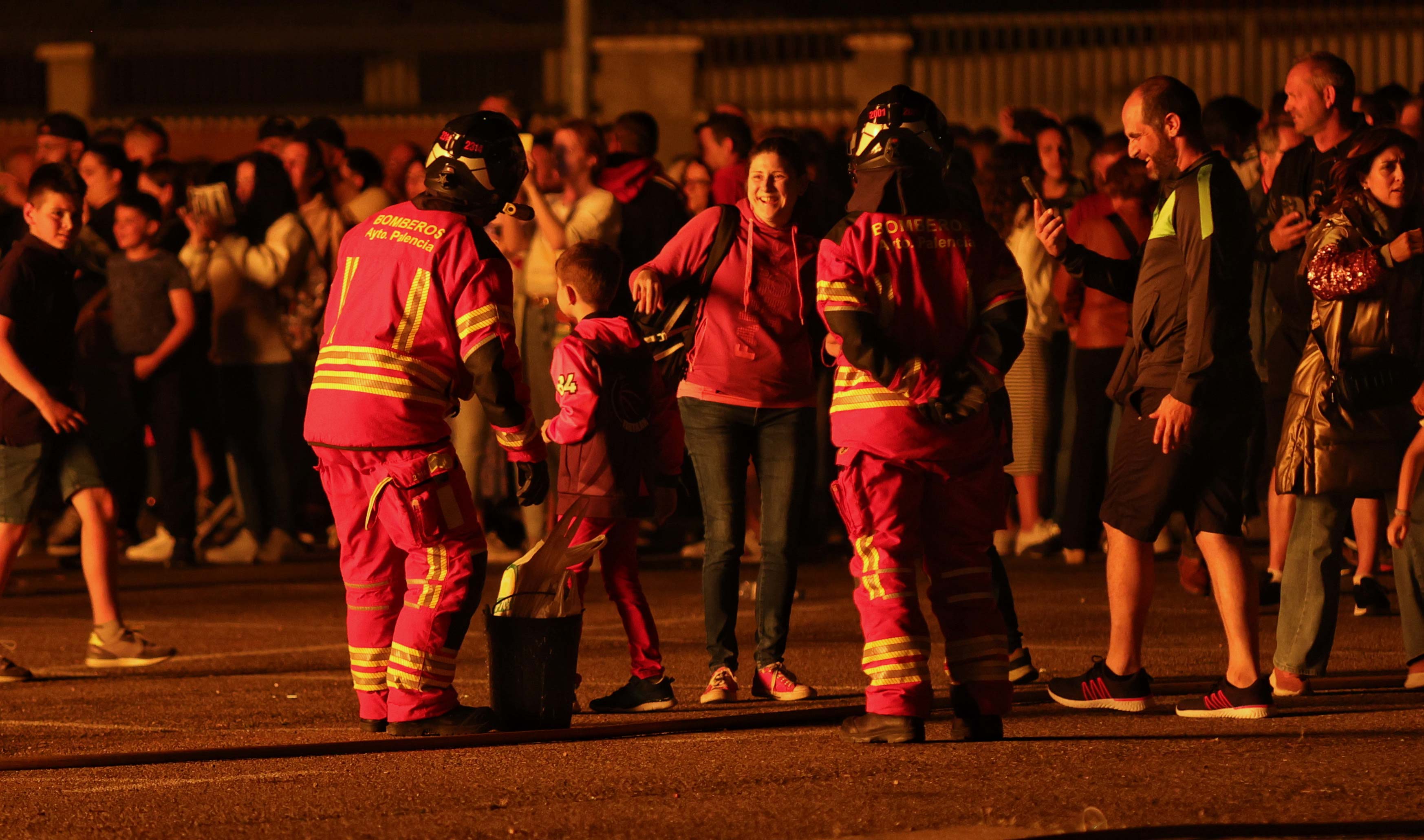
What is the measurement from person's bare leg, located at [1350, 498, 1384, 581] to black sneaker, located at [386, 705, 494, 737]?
411 cm

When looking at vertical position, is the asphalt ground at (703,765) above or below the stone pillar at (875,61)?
below

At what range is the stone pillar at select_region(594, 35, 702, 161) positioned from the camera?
27.3 metres

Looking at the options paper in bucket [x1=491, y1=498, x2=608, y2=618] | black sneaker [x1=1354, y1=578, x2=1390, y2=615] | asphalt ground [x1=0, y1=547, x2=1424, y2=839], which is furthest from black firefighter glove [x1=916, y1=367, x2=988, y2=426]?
black sneaker [x1=1354, y1=578, x2=1390, y2=615]

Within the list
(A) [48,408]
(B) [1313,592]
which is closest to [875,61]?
(A) [48,408]

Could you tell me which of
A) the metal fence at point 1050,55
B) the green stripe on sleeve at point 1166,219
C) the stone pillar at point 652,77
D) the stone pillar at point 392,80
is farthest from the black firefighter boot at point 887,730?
the stone pillar at point 392,80

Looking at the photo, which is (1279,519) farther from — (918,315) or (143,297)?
(143,297)

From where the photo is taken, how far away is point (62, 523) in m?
14.0

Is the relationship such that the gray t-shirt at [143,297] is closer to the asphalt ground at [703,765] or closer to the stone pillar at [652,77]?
the asphalt ground at [703,765]

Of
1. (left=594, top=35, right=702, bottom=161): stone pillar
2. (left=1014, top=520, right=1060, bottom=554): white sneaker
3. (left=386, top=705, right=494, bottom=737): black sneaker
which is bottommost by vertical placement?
(left=386, top=705, right=494, bottom=737): black sneaker

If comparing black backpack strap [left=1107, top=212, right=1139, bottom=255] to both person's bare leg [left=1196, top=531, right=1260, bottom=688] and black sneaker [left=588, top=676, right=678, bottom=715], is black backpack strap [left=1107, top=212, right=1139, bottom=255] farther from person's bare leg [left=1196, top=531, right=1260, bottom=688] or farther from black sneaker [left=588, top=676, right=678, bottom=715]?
black sneaker [left=588, top=676, right=678, bottom=715]

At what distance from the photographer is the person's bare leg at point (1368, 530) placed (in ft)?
32.1

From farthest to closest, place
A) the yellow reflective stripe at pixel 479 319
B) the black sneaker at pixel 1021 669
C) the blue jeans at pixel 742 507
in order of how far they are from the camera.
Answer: the black sneaker at pixel 1021 669 < the blue jeans at pixel 742 507 < the yellow reflective stripe at pixel 479 319

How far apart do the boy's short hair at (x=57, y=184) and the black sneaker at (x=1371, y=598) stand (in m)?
5.84

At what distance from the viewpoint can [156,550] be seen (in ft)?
46.5
